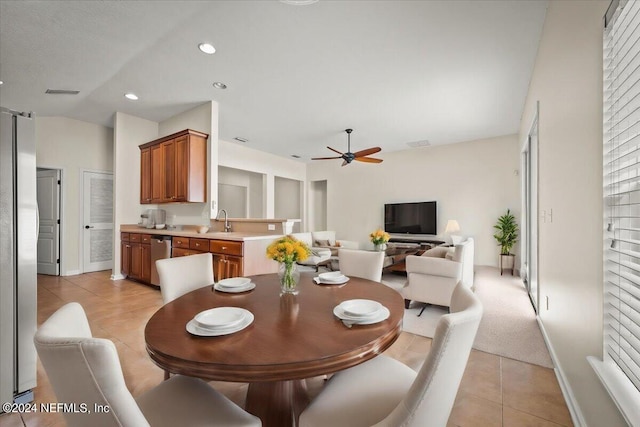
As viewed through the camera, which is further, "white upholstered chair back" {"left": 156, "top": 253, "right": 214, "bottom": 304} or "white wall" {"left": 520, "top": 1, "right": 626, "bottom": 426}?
"white upholstered chair back" {"left": 156, "top": 253, "right": 214, "bottom": 304}

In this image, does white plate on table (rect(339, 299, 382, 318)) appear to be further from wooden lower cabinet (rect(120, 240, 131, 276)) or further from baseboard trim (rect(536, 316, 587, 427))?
wooden lower cabinet (rect(120, 240, 131, 276))

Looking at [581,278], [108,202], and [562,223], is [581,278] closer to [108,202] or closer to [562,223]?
[562,223]

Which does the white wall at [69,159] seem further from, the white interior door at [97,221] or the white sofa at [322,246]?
the white sofa at [322,246]

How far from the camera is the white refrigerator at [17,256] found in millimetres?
1600

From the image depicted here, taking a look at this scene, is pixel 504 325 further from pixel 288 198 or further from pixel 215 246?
pixel 288 198

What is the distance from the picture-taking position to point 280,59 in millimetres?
3057

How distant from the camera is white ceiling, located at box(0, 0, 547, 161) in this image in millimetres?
2357

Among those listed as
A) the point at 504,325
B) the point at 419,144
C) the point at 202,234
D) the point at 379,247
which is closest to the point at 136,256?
the point at 202,234

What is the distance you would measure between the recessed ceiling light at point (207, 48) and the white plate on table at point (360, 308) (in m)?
2.90

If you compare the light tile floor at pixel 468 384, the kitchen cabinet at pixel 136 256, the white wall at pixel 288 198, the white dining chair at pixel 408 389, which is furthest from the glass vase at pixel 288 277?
the white wall at pixel 288 198

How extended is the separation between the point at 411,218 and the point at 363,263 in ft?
16.1

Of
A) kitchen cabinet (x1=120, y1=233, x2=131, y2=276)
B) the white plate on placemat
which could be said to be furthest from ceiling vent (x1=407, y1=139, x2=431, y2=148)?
kitchen cabinet (x1=120, y1=233, x2=131, y2=276)

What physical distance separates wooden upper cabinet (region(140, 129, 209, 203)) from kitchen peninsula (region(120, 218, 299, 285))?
580 mm

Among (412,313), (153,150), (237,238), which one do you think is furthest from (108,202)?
(412,313)
